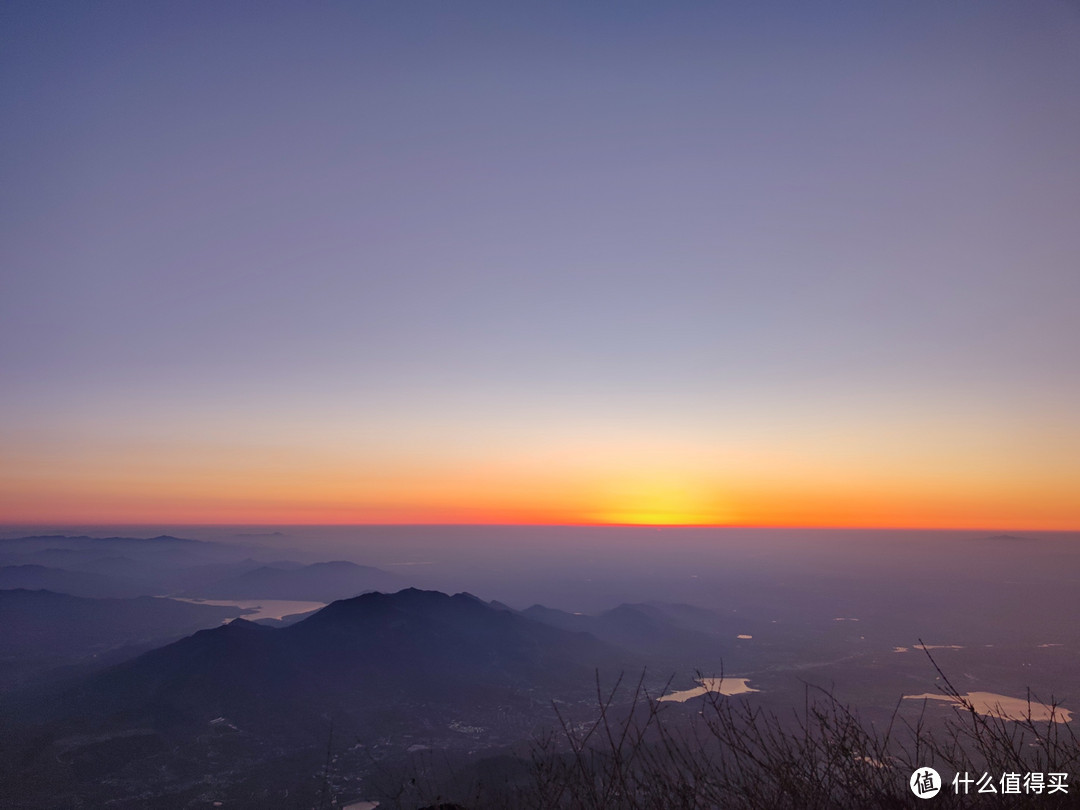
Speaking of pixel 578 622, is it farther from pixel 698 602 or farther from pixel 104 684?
pixel 104 684

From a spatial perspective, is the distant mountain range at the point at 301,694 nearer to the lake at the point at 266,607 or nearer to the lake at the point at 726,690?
the lake at the point at 726,690

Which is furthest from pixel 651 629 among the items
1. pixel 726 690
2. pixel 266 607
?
pixel 266 607

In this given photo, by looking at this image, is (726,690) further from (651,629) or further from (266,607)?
(266,607)

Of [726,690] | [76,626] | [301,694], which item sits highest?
[301,694]

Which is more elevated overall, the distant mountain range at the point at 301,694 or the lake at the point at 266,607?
the distant mountain range at the point at 301,694

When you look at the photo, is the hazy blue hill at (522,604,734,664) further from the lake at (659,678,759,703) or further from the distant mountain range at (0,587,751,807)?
the lake at (659,678,759,703)

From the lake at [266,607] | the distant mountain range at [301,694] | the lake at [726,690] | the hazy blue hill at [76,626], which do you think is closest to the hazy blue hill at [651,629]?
the distant mountain range at [301,694]

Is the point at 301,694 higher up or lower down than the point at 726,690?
higher up

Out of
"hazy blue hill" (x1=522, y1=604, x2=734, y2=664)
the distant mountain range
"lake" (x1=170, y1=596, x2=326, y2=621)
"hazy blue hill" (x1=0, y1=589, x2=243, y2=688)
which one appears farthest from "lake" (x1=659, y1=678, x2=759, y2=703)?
"lake" (x1=170, y1=596, x2=326, y2=621)

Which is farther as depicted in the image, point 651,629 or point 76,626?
point 76,626

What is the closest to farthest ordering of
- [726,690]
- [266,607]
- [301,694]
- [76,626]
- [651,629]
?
[301,694], [726,690], [651,629], [76,626], [266,607]

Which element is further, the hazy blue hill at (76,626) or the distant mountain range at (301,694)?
the hazy blue hill at (76,626)
